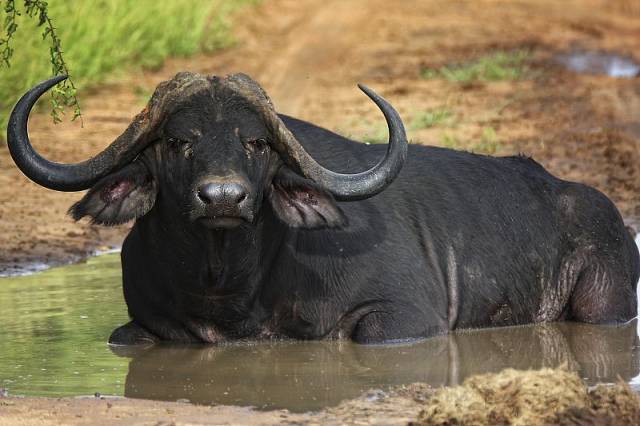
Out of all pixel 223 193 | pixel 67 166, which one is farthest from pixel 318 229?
pixel 67 166

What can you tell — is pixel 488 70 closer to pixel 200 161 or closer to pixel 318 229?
pixel 318 229

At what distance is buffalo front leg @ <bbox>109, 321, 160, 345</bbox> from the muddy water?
9 cm

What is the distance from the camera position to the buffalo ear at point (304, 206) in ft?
25.6

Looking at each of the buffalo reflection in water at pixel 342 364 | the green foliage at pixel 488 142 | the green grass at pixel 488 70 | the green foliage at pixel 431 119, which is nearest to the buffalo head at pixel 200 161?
the buffalo reflection in water at pixel 342 364

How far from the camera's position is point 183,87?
7.58 metres

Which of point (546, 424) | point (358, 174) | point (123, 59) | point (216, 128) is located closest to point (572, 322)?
point (358, 174)

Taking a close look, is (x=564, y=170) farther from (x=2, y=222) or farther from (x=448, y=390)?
(x=448, y=390)

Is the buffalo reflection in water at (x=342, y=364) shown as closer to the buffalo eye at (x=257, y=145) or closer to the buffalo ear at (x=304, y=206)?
the buffalo ear at (x=304, y=206)

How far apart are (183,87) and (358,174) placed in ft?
3.23

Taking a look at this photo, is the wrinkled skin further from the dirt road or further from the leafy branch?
the dirt road

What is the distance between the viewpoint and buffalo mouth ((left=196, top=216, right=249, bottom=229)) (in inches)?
281

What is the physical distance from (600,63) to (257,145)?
1328 cm

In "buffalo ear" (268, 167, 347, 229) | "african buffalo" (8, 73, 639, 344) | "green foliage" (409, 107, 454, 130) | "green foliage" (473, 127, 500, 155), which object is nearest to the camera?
"african buffalo" (8, 73, 639, 344)

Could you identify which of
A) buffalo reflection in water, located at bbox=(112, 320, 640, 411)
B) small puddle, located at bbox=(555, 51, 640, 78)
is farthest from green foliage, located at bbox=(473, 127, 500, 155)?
buffalo reflection in water, located at bbox=(112, 320, 640, 411)
